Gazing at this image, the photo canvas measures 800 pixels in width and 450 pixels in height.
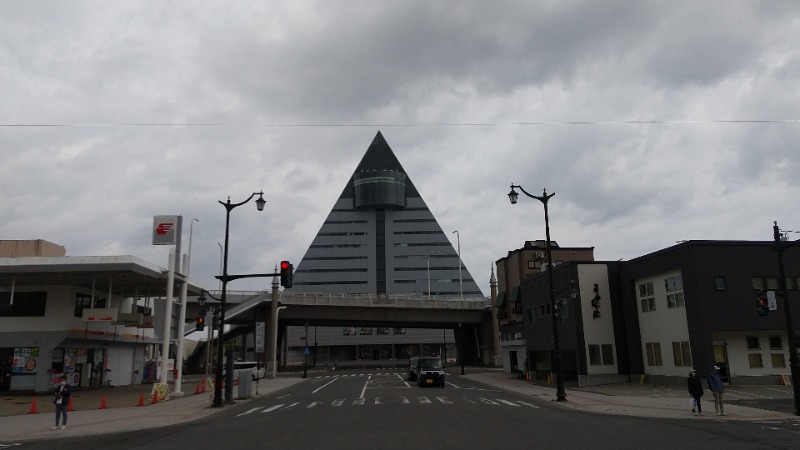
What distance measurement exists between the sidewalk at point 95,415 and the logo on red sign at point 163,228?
32.8 ft

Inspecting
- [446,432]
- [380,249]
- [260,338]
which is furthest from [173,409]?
[380,249]

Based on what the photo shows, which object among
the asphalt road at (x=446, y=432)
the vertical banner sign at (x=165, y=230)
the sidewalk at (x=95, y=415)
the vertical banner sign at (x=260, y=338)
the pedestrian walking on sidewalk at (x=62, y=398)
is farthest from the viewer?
the vertical banner sign at (x=260, y=338)

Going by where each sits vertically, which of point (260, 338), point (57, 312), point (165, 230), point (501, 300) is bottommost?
point (260, 338)

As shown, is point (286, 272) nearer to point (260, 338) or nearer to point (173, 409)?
point (173, 409)

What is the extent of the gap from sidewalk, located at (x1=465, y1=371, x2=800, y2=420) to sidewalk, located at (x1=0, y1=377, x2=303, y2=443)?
17068mm

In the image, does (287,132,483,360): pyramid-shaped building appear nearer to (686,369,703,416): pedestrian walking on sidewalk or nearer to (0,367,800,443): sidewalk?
(0,367,800,443): sidewalk

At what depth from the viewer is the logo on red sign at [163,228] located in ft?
114

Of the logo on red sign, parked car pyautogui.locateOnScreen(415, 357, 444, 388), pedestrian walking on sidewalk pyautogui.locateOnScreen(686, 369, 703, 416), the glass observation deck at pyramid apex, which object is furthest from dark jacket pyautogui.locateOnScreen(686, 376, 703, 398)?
the glass observation deck at pyramid apex

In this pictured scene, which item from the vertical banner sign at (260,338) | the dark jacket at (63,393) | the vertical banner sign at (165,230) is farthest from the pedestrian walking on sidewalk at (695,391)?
the vertical banner sign at (260,338)

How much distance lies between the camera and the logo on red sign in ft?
114

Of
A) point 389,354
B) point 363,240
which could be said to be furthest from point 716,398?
point 363,240

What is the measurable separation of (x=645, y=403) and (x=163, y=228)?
28.8 m

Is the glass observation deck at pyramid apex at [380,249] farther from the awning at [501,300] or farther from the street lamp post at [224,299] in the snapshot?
the street lamp post at [224,299]

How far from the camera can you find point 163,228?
3478cm
